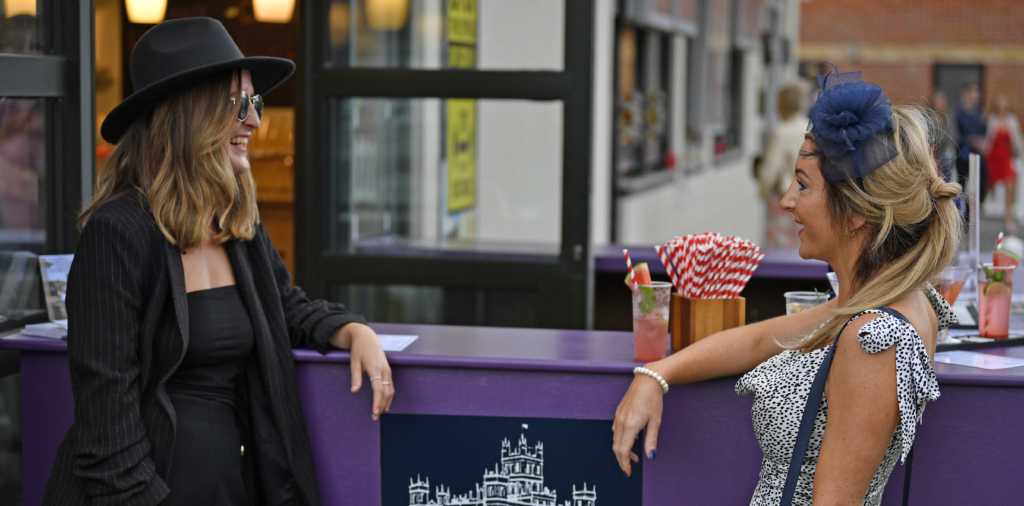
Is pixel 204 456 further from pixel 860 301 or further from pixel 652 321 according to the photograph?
pixel 860 301

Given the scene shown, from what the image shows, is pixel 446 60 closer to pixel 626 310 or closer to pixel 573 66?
pixel 573 66

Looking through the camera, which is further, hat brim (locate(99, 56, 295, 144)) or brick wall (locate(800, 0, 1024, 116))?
brick wall (locate(800, 0, 1024, 116))

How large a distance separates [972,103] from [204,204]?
46.0 feet

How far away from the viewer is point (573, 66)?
3.43 meters

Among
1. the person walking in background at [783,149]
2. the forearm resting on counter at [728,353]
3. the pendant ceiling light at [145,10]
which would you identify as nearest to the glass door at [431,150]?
the forearm resting on counter at [728,353]

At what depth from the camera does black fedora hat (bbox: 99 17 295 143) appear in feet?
6.00

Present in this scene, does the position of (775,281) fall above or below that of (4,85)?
below

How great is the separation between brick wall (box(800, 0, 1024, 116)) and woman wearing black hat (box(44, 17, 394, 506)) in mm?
18293

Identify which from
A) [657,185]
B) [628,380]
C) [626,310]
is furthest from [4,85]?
[657,185]

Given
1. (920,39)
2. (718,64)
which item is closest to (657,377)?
(718,64)

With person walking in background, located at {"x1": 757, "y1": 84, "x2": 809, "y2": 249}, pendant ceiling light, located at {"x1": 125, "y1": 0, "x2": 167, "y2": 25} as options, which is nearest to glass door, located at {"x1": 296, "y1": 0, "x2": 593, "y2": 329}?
person walking in background, located at {"x1": 757, "y1": 84, "x2": 809, "y2": 249}

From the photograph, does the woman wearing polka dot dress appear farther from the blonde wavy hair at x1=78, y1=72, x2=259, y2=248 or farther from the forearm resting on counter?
the blonde wavy hair at x1=78, y1=72, x2=259, y2=248

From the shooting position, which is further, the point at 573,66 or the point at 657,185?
→ the point at 657,185

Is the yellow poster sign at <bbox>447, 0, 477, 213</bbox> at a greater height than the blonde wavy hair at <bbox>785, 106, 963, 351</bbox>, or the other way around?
the yellow poster sign at <bbox>447, 0, 477, 213</bbox>
